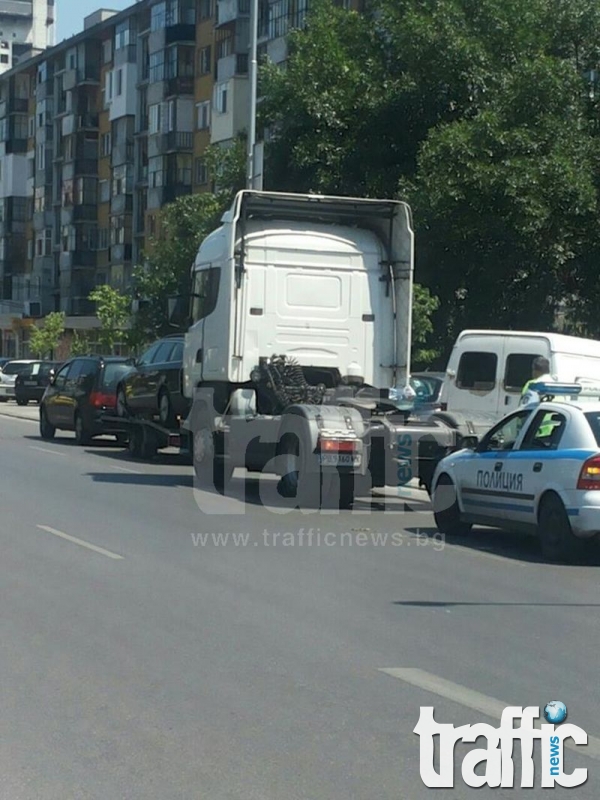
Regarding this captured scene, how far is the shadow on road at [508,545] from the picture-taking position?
13.1 metres

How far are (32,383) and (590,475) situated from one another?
39192mm

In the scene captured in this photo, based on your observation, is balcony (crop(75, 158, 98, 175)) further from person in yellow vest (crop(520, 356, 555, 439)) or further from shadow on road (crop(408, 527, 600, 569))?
shadow on road (crop(408, 527, 600, 569))

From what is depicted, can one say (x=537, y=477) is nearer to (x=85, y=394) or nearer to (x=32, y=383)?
(x=85, y=394)

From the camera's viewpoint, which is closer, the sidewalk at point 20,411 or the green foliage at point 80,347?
the sidewalk at point 20,411

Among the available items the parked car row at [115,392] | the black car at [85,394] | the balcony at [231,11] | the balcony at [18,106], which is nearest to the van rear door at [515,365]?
the parked car row at [115,392]

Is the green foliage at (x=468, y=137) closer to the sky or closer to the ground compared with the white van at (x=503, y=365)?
closer to the sky

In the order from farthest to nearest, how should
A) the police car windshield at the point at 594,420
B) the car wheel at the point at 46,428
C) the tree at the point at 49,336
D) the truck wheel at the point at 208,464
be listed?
the tree at the point at 49,336, the car wheel at the point at 46,428, the truck wheel at the point at 208,464, the police car windshield at the point at 594,420

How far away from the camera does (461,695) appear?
732 cm

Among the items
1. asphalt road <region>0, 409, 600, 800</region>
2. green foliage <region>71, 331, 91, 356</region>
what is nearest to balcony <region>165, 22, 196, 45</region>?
green foliage <region>71, 331, 91, 356</region>

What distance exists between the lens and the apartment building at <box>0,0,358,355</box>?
6175 centimetres

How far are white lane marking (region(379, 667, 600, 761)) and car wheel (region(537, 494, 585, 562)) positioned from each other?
5.04 metres

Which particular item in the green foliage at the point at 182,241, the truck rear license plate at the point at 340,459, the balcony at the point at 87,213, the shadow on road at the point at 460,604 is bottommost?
the shadow on road at the point at 460,604

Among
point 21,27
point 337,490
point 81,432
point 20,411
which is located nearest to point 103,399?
point 81,432

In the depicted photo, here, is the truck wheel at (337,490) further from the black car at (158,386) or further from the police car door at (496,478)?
the black car at (158,386)
